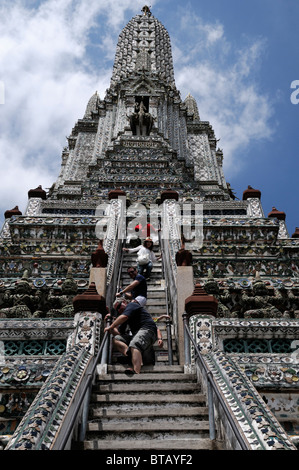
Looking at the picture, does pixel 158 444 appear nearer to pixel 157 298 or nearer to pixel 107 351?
pixel 107 351

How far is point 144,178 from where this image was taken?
2078 cm

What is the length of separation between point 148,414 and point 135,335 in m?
1.41

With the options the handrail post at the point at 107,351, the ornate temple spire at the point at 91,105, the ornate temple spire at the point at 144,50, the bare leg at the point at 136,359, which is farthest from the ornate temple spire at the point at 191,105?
the bare leg at the point at 136,359

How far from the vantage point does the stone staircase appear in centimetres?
426

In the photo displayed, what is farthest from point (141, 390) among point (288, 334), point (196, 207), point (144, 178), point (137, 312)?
point (144, 178)

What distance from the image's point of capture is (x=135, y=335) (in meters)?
6.16

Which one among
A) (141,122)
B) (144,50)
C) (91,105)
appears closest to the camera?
(141,122)

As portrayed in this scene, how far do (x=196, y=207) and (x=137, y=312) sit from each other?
9501 mm

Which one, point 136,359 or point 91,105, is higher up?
point 91,105

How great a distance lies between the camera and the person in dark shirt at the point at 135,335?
234 inches

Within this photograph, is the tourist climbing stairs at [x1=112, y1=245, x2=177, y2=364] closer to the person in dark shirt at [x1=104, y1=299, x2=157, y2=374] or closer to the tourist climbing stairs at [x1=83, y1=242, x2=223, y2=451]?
the person in dark shirt at [x1=104, y1=299, x2=157, y2=374]

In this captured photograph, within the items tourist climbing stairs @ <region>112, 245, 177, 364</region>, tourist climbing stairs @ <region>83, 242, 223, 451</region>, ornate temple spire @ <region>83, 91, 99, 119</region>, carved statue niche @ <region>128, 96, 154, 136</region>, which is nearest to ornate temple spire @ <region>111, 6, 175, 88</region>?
ornate temple spire @ <region>83, 91, 99, 119</region>

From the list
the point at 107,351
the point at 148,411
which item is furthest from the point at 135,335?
the point at 148,411

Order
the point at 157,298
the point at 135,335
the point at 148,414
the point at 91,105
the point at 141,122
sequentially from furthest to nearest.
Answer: the point at 91,105, the point at 141,122, the point at 157,298, the point at 135,335, the point at 148,414
